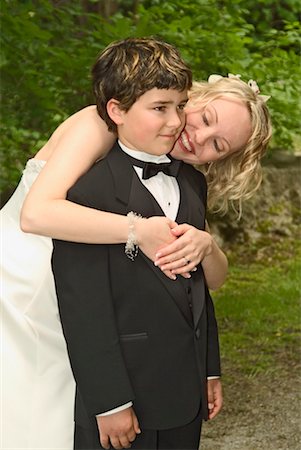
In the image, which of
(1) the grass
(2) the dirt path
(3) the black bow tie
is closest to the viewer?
(3) the black bow tie

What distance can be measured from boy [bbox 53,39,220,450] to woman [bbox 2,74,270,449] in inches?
3.2

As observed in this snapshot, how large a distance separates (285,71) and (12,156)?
Answer: 92.6 inches

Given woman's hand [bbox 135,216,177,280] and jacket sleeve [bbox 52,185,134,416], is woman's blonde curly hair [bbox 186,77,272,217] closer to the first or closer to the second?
woman's hand [bbox 135,216,177,280]

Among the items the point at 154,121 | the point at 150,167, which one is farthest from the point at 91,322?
the point at 154,121

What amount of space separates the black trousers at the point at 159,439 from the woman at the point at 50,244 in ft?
0.42

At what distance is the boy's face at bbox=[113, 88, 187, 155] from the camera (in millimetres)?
2381

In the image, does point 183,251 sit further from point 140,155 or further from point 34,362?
point 34,362

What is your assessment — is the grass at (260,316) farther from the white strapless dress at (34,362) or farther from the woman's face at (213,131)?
the woman's face at (213,131)

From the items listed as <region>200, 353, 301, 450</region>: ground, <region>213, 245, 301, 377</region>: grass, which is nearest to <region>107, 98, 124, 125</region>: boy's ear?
<region>200, 353, 301, 450</region>: ground

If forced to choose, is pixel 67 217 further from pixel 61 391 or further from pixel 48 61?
pixel 48 61

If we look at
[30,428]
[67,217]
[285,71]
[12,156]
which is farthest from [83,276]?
[285,71]

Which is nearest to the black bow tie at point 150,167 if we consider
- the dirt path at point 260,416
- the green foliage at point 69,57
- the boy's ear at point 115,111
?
the boy's ear at point 115,111

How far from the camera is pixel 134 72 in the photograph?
2.37 metres

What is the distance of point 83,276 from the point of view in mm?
2332
